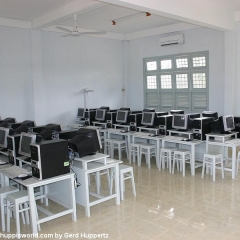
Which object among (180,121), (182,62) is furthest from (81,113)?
(180,121)

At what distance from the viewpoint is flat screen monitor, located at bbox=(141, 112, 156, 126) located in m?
6.55

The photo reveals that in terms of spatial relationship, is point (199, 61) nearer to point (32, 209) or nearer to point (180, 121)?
point (180, 121)

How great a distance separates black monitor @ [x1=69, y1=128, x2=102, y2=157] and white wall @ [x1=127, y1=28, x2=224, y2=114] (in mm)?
4539

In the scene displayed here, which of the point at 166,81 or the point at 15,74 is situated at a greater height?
the point at 15,74

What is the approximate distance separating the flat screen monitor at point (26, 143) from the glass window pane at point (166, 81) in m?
5.54

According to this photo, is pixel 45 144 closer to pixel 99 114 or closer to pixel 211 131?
pixel 211 131

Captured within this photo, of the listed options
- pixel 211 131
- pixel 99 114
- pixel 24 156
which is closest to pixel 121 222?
pixel 24 156

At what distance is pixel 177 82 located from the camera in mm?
8547

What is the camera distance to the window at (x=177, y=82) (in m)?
8.00

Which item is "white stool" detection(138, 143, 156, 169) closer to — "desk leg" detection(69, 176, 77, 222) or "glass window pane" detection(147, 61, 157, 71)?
"desk leg" detection(69, 176, 77, 222)

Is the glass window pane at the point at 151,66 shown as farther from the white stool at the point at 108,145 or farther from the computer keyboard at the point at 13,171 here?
the computer keyboard at the point at 13,171

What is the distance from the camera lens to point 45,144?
346cm

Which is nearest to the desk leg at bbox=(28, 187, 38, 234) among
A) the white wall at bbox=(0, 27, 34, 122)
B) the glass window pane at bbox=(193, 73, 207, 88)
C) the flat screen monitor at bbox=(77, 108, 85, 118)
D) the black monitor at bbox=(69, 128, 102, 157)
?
the black monitor at bbox=(69, 128, 102, 157)

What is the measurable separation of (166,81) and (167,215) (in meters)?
5.57
